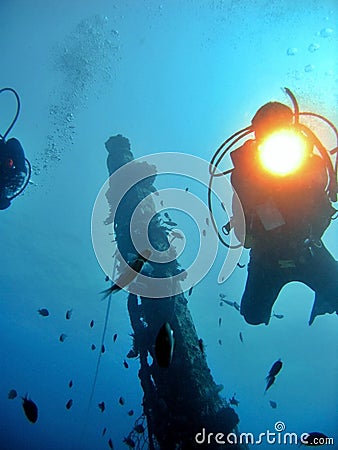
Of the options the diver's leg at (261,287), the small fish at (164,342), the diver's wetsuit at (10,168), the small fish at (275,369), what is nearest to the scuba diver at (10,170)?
the diver's wetsuit at (10,168)

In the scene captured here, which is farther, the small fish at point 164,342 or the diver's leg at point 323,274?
the diver's leg at point 323,274

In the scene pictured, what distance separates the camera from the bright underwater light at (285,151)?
4785 millimetres

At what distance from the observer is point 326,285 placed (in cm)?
560

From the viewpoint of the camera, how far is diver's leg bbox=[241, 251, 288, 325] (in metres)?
5.75

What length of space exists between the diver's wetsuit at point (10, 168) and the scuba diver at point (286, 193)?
427 cm

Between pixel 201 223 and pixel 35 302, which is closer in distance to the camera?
pixel 201 223

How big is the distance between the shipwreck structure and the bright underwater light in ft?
14.3

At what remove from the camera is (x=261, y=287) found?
593cm

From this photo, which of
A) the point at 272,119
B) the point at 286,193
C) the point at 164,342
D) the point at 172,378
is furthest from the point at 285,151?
the point at 172,378

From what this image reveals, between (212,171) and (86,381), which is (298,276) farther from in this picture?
(86,381)

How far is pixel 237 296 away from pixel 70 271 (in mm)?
14557

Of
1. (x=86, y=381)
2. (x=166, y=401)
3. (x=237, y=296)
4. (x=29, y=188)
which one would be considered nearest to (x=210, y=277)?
(x=237, y=296)

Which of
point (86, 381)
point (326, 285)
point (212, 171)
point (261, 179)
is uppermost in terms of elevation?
point (86, 381)

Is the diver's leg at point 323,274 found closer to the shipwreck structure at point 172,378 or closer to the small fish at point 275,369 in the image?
the small fish at point 275,369
